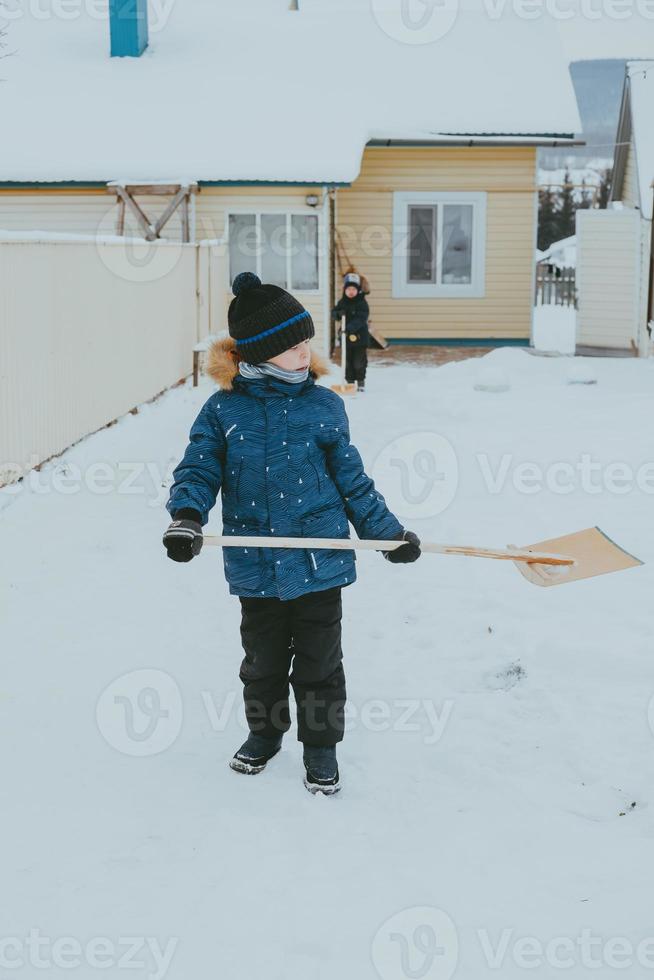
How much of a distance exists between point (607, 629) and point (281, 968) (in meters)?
2.78

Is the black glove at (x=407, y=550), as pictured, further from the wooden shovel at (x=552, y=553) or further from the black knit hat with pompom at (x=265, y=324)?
A: the black knit hat with pompom at (x=265, y=324)

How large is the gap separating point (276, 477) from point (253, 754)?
0.98 metres

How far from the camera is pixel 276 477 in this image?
376 centimetres

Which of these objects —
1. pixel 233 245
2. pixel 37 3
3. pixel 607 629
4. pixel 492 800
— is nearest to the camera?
pixel 492 800

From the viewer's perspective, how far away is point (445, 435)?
10.5 metres

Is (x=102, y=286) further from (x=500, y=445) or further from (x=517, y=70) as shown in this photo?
(x=517, y=70)

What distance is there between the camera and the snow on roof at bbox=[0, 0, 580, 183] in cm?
1703

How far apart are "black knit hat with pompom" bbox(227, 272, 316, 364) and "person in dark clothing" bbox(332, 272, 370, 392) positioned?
395 inches

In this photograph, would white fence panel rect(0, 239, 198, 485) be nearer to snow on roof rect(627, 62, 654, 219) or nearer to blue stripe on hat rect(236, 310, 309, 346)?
blue stripe on hat rect(236, 310, 309, 346)

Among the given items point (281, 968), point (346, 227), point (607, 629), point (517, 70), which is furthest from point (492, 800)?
point (517, 70)

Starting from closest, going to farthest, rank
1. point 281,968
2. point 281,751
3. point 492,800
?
point 281,968
point 492,800
point 281,751

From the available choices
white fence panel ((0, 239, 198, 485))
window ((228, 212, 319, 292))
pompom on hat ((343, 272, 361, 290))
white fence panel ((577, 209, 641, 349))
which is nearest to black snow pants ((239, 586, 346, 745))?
white fence panel ((0, 239, 198, 485))

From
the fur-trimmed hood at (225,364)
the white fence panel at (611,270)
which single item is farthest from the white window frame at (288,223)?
the fur-trimmed hood at (225,364)

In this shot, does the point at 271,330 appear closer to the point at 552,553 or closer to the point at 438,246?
the point at 552,553
